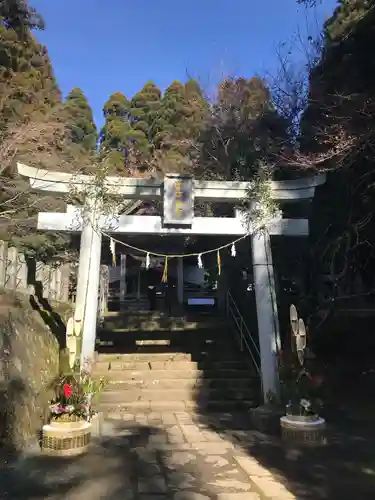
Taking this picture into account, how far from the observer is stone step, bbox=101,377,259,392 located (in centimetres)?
1005

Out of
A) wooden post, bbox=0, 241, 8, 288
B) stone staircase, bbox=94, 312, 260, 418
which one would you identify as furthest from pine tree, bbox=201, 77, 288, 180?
wooden post, bbox=0, 241, 8, 288

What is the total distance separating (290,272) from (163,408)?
6131 millimetres

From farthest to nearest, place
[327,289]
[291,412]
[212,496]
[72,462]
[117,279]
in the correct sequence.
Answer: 1. [117,279]
2. [327,289]
3. [291,412]
4. [72,462]
5. [212,496]

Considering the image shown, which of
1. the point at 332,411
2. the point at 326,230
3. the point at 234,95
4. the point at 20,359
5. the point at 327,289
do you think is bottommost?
the point at 332,411

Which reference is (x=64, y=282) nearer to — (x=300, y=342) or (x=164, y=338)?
(x=164, y=338)

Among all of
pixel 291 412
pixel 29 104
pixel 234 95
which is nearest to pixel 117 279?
pixel 29 104

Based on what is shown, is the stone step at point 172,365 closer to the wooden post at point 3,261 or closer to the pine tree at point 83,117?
the wooden post at point 3,261

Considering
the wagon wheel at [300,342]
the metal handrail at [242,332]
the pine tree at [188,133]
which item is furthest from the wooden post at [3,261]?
the pine tree at [188,133]

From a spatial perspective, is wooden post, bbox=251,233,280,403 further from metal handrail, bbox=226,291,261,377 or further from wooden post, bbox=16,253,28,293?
wooden post, bbox=16,253,28,293

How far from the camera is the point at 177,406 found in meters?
9.30

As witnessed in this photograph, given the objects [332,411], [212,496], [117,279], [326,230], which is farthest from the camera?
[117,279]

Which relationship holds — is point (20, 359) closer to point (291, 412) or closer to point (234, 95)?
point (291, 412)

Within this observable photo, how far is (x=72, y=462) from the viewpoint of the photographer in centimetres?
569

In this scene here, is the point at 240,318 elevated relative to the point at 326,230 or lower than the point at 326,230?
lower
